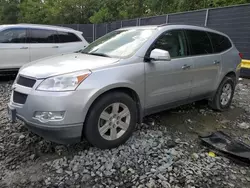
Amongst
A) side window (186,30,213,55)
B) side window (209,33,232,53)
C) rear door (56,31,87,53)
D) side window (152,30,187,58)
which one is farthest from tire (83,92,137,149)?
rear door (56,31,87,53)

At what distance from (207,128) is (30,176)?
2.98m

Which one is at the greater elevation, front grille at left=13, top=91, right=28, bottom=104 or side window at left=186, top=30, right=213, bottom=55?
side window at left=186, top=30, right=213, bottom=55

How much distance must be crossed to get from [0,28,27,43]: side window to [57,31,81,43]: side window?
1127mm

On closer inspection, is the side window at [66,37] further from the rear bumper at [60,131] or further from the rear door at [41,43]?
the rear bumper at [60,131]

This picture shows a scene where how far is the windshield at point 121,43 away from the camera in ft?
11.5

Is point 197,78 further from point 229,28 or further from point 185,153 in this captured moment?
point 229,28

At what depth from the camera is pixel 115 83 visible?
3025 millimetres

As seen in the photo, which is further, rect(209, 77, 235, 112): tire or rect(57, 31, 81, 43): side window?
rect(57, 31, 81, 43): side window

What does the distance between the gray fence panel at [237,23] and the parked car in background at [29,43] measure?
17.8ft

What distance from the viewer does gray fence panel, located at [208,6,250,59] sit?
26.7 feet

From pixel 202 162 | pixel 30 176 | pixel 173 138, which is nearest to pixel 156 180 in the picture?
pixel 202 162

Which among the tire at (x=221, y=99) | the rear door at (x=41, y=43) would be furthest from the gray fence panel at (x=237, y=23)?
the rear door at (x=41, y=43)

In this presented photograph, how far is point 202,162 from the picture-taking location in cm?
306

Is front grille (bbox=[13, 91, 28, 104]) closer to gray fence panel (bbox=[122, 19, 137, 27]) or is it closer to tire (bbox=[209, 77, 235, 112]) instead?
tire (bbox=[209, 77, 235, 112])
